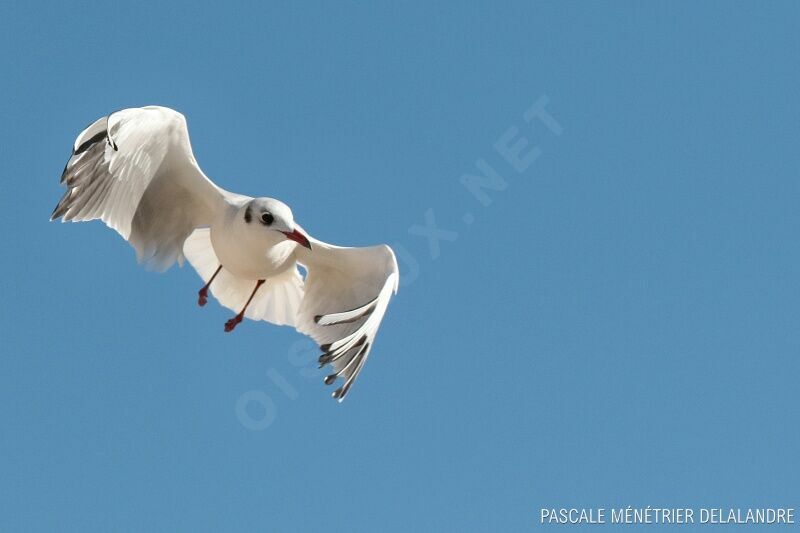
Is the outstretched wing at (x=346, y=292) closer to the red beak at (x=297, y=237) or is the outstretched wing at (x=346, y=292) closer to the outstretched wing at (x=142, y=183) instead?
the red beak at (x=297, y=237)

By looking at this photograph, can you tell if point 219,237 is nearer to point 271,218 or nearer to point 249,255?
point 249,255

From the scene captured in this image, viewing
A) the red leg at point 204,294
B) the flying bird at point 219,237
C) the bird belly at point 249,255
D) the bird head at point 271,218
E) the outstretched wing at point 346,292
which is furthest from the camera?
the red leg at point 204,294

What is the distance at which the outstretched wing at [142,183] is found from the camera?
12.5 meters

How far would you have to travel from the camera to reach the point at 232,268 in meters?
13.1

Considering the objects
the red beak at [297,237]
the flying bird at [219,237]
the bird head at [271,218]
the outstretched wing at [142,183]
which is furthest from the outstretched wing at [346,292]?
the outstretched wing at [142,183]

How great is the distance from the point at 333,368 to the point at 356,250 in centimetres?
134

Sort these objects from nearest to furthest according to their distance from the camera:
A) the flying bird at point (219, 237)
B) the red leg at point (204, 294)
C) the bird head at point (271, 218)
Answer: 1. the flying bird at point (219, 237)
2. the bird head at point (271, 218)
3. the red leg at point (204, 294)

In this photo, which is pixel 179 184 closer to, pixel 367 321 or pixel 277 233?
pixel 277 233

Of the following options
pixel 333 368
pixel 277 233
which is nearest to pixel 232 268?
pixel 277 233

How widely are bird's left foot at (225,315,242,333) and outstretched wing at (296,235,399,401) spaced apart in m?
0.49

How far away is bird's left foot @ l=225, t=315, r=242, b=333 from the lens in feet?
44.7

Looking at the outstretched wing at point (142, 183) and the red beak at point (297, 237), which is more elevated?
→ the outstretched wing at point (142, 183)

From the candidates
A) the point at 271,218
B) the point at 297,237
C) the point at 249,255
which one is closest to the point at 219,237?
the point at 249,255

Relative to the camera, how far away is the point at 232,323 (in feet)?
44.9
